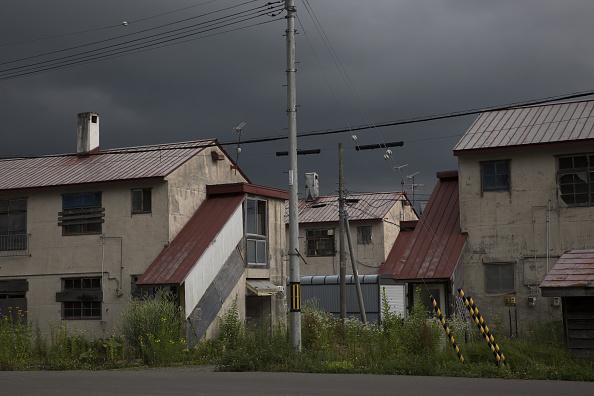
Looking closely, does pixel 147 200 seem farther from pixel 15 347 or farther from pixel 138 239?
pixel 15 347

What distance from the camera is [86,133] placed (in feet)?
118

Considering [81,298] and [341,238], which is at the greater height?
[341,238]

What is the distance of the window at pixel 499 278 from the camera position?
28.7m

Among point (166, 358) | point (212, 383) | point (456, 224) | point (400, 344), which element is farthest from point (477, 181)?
point (212, 383)

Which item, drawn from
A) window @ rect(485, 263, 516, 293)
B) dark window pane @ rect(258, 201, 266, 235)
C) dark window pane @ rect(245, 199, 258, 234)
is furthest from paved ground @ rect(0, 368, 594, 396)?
dark window pane @ rect(258, 201, 266, 235)

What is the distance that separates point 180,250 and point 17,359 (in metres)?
7.00

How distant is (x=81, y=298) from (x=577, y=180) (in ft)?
58.7

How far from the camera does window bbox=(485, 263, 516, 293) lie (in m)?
28.7

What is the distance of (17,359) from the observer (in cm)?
2569

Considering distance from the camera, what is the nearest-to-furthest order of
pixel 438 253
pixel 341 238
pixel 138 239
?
pixel 438 253 < pixel 138 239 < pixel 341 238

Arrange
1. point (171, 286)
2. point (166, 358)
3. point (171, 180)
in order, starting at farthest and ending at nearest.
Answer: point (171, 180)
point (171, 286)
point (166, 358)

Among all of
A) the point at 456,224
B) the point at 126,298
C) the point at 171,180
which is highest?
the point at 171,180

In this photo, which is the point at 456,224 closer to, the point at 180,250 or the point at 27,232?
the point at 180,250

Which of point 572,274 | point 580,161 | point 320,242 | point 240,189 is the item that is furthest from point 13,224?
point 320,242
